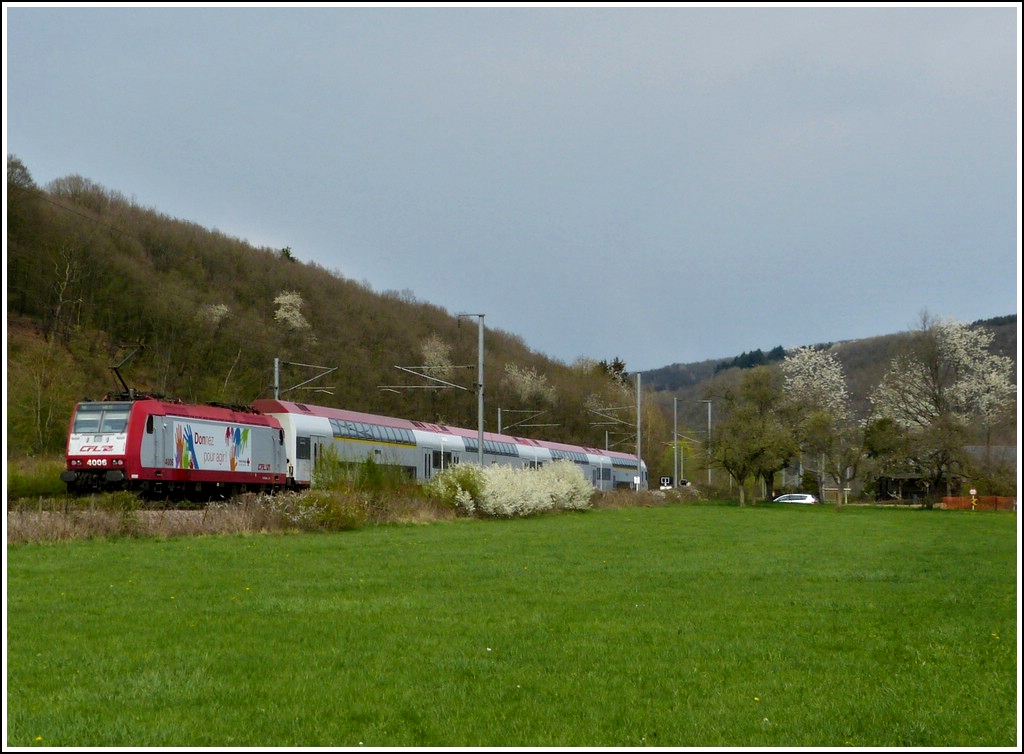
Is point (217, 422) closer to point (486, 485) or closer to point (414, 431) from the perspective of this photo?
point (486, 485)

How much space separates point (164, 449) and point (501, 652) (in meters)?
24.3

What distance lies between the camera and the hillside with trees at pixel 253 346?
1907 inches

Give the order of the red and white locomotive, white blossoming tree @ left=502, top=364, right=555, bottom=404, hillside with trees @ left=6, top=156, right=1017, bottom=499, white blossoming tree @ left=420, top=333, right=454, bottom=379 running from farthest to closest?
white blossoming tree @ left=502, top=364, right=555, bottom=404, white blossoming tree @ left=420, top=333, right=454, bottom=379, hillside with trees @ left=6, top=156, right=1017, bottom=499, the red and white locomotive

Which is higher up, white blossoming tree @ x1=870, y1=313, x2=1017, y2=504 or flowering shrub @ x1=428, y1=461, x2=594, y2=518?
white blossoming tree @ x1=870, y1=313, x2=1017, y2=504

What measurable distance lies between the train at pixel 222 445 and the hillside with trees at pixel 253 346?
2815 millimetres

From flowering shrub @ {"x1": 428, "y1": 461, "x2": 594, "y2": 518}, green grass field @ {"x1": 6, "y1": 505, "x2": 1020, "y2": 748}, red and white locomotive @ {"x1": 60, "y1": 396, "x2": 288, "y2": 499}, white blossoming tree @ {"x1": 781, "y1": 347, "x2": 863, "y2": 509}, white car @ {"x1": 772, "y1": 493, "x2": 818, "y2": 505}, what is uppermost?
white blossoming tree @ {"x1": 781, "y1": 347, "x2": 863, "y2": 509}

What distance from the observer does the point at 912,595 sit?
43.2 ft

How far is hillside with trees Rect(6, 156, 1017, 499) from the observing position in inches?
1907

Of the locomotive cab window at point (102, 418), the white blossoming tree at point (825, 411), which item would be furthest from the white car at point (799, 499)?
the locomotive cab window at point (102, 418)

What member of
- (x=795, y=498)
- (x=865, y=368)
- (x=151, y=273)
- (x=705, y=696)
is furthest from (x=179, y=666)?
(x=865, y=368)

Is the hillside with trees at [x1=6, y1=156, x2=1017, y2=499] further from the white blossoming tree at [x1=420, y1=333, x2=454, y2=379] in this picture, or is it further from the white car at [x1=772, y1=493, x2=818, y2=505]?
the white car at [x1=772, y1=493, x2=818, y2=505]

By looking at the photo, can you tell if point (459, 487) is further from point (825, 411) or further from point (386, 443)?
point (825, 411)

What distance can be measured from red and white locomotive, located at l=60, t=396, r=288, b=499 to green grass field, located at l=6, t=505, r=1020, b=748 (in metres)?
12.4

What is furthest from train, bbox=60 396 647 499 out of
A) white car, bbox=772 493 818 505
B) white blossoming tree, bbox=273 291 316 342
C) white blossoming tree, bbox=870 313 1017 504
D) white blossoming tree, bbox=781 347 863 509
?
white blossoming tree, bbox=870 313 1017 504
